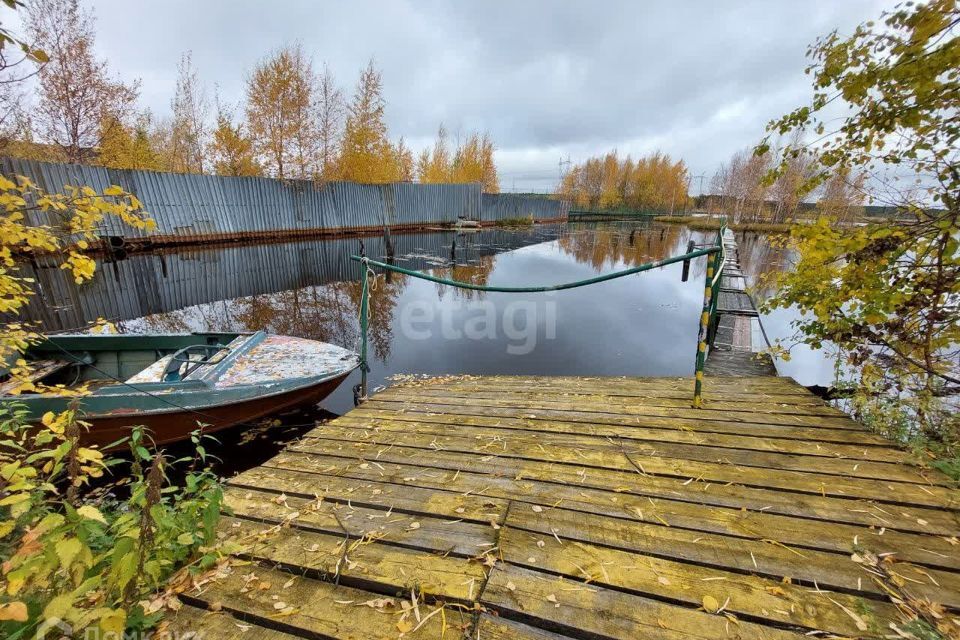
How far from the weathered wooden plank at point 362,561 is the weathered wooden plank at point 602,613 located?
A: 0.45 ft

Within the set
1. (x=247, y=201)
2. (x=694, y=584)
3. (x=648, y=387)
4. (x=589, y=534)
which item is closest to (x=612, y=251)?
(x=247, y=201)

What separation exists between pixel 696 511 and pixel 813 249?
84.0 inches

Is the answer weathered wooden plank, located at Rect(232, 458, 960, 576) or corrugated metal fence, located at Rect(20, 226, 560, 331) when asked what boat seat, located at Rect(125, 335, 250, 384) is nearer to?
weathered wooden plank, located at Rect(232, 458, 960, 576)

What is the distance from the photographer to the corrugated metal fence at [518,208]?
136 feet

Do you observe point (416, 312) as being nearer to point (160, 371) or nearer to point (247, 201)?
point (160, 371)

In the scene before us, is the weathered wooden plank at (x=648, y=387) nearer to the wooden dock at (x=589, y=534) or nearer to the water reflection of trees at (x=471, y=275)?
the wooden dock at (x=589, y=534)

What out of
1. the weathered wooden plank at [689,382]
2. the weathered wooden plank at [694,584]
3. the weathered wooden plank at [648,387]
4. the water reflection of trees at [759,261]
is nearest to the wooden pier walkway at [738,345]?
the weathered wooden plank at [689,382]

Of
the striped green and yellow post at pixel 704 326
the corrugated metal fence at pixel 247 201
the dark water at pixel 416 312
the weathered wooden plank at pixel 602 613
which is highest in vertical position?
the corrugated metal fence at pixel 247 201

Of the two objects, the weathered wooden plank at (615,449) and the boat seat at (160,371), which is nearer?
the weathered wooden plank at (615,449)

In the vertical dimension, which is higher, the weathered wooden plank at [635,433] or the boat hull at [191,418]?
the weathered wooden plank at [635,433]

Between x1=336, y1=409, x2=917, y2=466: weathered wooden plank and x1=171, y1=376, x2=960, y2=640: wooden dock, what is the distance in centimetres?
2

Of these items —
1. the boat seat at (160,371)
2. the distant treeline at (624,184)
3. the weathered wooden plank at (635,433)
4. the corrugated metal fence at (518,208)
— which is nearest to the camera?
the weathered wooden plank at (635,433)

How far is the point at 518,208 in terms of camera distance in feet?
152

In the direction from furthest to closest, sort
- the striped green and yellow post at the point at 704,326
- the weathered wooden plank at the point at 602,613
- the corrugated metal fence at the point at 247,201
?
1. the corrugated metal fence at the point at 247,201
2. the striped green and yellow post at the point at 704,326
3. the weathered wooden plank at the point at 602,613
